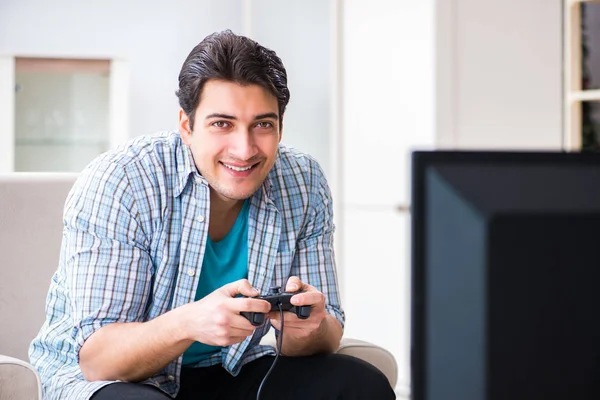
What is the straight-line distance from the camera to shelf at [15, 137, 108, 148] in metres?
3.70

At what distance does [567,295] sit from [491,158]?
0.11m

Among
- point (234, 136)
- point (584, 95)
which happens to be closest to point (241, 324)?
point (234, 136)

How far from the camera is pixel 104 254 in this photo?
1.45m

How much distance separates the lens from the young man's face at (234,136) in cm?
157

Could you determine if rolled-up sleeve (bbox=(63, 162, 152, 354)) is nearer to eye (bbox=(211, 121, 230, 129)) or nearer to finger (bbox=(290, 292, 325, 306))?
eye (bbox=(211, 121, 230, 129))

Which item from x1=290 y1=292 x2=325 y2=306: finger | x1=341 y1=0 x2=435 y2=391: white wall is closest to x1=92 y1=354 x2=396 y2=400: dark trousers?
x1=290 y1=292 x2=325 y2=306: finger

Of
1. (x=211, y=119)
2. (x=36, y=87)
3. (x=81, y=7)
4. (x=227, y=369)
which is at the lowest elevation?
(x=227, y=369)

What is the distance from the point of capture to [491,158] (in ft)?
2.04

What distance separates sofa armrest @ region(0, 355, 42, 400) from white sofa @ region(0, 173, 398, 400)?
39cm

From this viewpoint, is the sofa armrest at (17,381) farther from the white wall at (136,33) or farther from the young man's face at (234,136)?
the white wall at (136,33)

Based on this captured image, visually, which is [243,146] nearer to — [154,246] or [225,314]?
[154,246]

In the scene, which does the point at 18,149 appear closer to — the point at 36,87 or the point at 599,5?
the point at 36,87

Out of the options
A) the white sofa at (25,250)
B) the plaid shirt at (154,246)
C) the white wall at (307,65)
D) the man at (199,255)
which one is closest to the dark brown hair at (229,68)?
the man at (199,255)

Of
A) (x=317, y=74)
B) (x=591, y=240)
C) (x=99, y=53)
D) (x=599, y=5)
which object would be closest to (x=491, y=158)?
(x=591, y=240)
